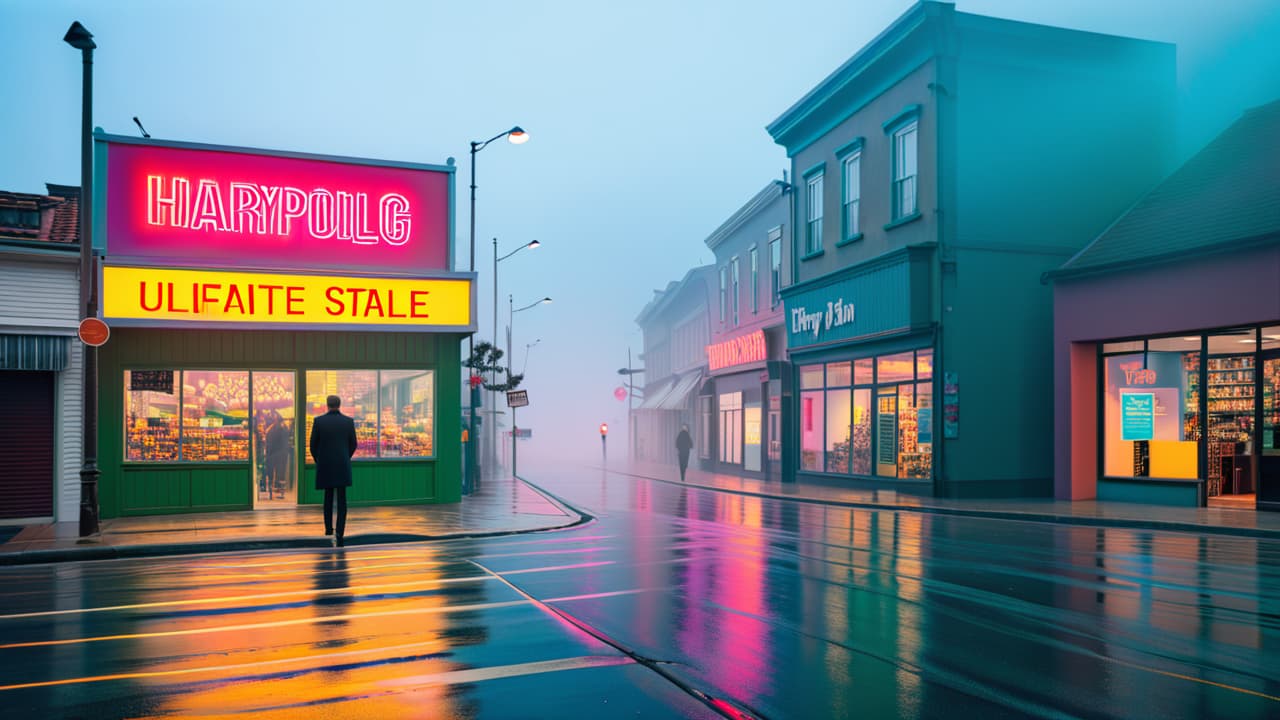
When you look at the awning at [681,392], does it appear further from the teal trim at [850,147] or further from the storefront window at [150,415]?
the storefront window at [150,415]

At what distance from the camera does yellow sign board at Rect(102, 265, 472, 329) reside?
18.2 meters

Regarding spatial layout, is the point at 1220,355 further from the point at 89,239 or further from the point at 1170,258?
the point at 89,239

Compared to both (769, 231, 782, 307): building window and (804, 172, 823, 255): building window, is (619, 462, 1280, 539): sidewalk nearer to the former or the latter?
(804, 172, 823, 255): building window

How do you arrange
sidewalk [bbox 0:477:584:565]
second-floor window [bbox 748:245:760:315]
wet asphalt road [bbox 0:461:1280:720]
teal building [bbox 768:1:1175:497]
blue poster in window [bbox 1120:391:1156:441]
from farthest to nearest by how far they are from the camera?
second-floor window [bbox 748:245:760:315] < teal building [bbox 768:1:1175:497] < blue poster in window [bbox 1120:391:1156:441] < sidewalk [bbox 0:477:584:565] < wet asphalt road [bbox 0:461:1280:720]

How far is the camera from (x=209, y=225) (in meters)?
19.2

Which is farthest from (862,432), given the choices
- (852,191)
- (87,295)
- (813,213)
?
(87,295)

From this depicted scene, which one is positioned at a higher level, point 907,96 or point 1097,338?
point 907,96

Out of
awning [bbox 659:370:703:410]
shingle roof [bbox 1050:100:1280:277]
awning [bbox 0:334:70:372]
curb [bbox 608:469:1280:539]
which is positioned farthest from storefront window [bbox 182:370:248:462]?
awning [bbox 659:370:703:410]

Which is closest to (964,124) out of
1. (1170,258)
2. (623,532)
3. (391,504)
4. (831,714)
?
(1170,258)

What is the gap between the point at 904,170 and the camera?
84.4 feet

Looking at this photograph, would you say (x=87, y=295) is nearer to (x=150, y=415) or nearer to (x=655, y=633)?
(x=150, y=415)

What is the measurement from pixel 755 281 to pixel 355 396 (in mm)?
22638

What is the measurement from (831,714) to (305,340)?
16.7m

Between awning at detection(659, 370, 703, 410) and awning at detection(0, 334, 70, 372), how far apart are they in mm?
33094
